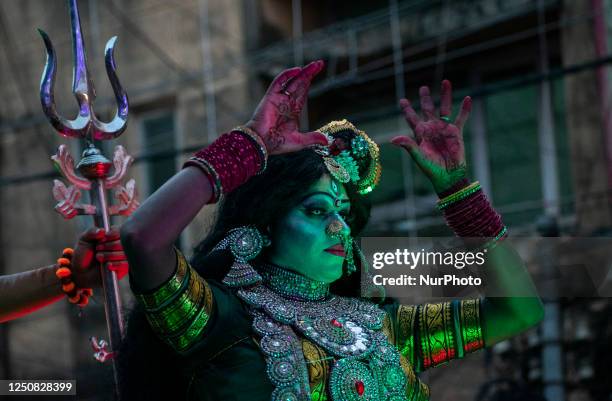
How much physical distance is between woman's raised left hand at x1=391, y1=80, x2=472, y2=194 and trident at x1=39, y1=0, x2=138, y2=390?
86 centimetres

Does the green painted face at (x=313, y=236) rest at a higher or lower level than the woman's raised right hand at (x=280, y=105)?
lower

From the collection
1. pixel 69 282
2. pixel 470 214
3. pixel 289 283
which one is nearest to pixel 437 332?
pixel 470 214

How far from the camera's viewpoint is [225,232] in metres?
2.92

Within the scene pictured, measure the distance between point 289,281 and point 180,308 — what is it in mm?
429

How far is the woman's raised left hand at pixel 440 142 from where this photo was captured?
2852 millimetres

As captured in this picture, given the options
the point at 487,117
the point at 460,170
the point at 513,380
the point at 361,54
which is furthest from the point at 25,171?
the point at 460,170

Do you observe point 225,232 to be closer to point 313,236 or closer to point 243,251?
point 243,251

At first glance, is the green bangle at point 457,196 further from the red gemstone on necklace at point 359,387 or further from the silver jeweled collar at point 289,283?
the red gemstone on necklace at point 359,387

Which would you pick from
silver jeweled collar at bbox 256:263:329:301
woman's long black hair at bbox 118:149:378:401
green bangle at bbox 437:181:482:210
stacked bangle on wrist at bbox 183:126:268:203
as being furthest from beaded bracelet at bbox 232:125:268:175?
green bangle at bbox 437:181:482:210

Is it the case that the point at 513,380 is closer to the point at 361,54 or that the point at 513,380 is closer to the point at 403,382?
the point at 403,382

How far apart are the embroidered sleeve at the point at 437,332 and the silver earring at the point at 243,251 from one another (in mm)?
479

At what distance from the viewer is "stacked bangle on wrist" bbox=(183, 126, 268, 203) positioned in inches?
98.5

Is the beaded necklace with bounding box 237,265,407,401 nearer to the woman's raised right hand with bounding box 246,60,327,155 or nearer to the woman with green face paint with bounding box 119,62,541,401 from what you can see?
the woman with green face paint with bounding box 119,62,541,401

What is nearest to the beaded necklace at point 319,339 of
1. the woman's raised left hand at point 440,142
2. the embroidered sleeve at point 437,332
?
the embroidered sleeve at point 437,332
